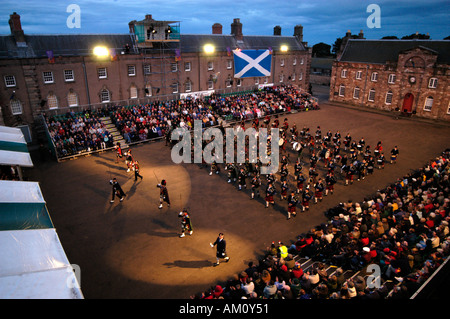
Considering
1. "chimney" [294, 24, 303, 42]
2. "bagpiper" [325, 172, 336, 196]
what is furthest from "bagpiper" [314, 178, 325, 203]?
"chimney" [294, 24, 303, 42]

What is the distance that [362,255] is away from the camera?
1190 cm

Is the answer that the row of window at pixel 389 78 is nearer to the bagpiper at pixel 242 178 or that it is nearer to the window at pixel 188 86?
the window at pixel 188 86

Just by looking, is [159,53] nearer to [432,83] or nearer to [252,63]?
[252,63]

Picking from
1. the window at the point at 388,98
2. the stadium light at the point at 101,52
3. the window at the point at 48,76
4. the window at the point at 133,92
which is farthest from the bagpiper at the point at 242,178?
the window at the point at 388,98

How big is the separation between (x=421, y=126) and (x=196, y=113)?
27.4 meters

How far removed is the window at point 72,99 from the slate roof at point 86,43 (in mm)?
4041

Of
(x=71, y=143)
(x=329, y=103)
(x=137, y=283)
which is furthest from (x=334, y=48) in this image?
(x=137, y=283)

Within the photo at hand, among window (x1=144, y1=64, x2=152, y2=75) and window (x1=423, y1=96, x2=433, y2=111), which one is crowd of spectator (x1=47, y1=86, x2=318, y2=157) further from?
window (x1=423, y1=96, x2=433, y2=111)

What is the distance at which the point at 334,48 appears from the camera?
11181 cm

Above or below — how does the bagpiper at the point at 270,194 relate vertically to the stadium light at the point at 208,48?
below

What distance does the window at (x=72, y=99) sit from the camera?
31.6 meters
